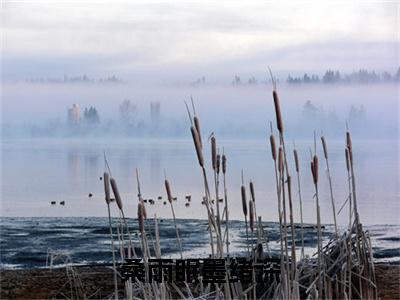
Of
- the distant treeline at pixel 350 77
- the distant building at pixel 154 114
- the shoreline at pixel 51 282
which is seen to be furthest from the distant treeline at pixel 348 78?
the shoreline at pixel 51 282

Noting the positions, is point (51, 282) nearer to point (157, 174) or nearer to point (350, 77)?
point (157, 174)

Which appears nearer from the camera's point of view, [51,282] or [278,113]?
[278,113]

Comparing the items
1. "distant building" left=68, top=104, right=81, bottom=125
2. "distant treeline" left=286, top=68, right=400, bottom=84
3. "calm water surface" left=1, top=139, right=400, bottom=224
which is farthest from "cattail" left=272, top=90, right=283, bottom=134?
"distant building" left=68, top=104, right=81, bottom=125

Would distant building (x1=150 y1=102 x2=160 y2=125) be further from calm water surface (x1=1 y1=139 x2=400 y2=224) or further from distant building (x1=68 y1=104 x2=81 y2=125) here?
distant building (x1=68 y1=104 x2=81 y2=125)

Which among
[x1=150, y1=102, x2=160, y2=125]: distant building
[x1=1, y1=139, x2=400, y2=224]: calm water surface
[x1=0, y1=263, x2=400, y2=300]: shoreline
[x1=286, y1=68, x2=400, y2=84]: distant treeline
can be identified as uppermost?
[x1=286, y1=68, x2=400, y2=84]: distant treeline

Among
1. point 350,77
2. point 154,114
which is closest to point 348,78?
point 350,77

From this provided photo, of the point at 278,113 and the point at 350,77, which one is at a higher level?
the point at 350,77

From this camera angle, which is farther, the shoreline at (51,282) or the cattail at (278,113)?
the shoreline at (51,282)

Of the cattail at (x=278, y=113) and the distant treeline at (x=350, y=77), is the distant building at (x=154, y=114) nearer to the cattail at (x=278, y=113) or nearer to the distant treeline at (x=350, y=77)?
the distant treeline at (x=350, y=77)

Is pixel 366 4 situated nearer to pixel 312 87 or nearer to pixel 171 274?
pixel 312 87

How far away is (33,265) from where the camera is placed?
276 cm

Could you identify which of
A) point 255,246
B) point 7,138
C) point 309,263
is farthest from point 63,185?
point 309,263

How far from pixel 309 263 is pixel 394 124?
0.53 metres

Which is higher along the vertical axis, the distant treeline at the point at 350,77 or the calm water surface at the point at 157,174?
the distant treeline at the point at 350,77
